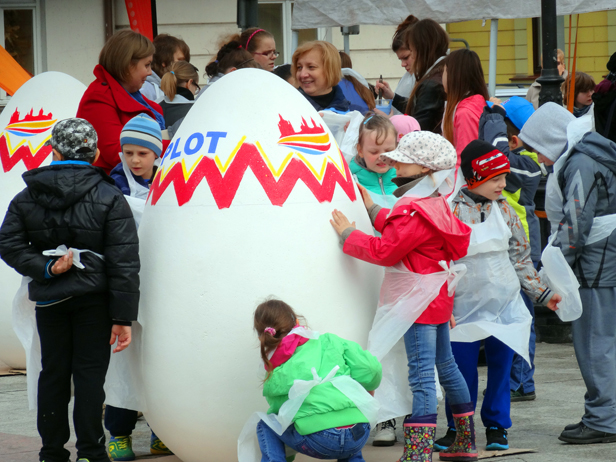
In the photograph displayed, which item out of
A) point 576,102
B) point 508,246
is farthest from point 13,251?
point 576,102

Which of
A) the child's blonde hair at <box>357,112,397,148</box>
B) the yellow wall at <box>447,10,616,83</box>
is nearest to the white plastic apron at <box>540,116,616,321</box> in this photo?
the child's blonde hair at <box>357,112,397,148</box>

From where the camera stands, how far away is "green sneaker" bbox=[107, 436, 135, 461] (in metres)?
4.79

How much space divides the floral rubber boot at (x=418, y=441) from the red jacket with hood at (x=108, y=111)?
249cm

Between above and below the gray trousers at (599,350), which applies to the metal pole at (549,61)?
above

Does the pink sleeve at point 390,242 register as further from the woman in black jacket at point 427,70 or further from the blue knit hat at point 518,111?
the blue knit hat at point 518,111

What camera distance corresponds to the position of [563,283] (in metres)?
5.00

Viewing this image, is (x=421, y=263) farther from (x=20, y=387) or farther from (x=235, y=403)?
(x=20, y=387)

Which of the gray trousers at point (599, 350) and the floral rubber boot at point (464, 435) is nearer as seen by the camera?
the floral rubber boot at point (464, 435)

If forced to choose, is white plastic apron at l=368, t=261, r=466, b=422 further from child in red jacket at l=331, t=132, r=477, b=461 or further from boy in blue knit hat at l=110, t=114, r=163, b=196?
boy in blue knit hat at l=110, t=114, r=163, b=196

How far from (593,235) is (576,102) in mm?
5398

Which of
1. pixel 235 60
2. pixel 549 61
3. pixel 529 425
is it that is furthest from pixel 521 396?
pixel 549 61

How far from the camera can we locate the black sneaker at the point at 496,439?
15.9ft

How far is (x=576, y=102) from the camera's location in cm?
1011

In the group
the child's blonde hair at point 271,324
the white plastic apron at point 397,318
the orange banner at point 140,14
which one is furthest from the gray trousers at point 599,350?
the orange banner at point 140,14
